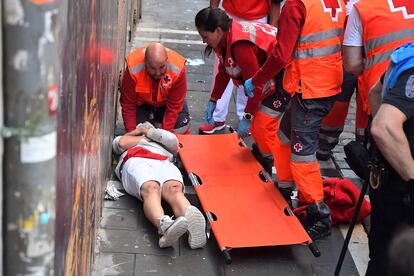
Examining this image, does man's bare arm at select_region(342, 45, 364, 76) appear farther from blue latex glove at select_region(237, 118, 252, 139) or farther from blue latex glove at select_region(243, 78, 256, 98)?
blue latex glove at select_region(237, 118, 252, 139)

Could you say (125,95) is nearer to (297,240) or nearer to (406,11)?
(297,240)

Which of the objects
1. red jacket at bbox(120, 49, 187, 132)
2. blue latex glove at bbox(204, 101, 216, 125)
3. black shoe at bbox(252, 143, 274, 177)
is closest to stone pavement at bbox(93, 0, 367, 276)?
black shoe at bbox(252, 143, 274, 177)

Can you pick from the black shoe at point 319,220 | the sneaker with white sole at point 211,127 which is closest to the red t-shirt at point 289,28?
the black shoe at point 319,220

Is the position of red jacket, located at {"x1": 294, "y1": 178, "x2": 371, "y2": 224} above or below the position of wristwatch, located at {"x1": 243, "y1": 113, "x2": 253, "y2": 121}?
below

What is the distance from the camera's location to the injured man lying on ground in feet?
13.2

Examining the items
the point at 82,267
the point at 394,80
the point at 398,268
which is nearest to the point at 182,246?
the point at 82,267

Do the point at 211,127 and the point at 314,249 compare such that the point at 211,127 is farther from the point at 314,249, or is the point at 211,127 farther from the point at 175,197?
the point at 314,249

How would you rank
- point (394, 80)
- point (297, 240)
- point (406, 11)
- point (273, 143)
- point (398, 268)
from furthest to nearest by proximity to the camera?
point (273, 143)
point (297, 240)
point (406, 11)
point (394, 80)
point (398, 268)

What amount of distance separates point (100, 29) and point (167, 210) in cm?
153

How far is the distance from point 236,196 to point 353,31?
1.37 metres

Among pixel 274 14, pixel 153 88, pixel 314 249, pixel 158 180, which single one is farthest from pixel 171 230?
pixel 274 14

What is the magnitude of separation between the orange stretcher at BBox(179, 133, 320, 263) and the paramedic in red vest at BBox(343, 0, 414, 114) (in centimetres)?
105

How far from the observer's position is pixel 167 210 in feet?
14.9

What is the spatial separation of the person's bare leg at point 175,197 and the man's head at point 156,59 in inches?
38.2
